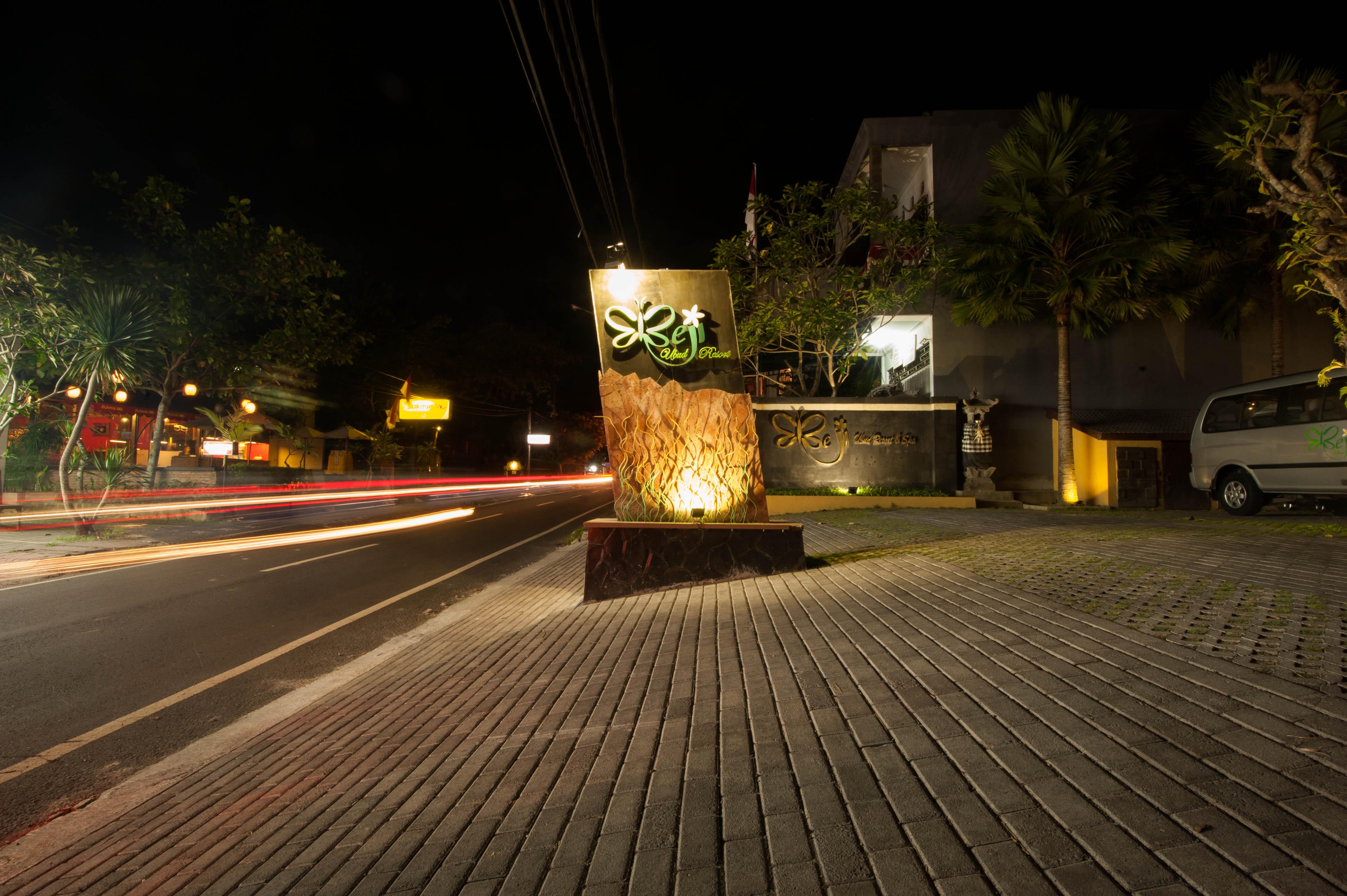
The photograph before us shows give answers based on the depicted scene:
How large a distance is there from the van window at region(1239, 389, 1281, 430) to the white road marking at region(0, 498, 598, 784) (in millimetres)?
13775

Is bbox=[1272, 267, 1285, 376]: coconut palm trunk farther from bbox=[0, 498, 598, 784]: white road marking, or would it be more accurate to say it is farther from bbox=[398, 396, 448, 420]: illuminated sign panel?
bbox=[398, 396, 448, 420]: illuminated sign panel

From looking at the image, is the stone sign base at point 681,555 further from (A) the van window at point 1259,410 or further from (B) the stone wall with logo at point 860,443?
(B) the stone wall with logo at point 860,443

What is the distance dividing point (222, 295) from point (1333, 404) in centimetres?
2674

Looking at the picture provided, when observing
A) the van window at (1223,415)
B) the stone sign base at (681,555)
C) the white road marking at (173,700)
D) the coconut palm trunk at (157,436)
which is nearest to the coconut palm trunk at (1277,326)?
the van window at (1223,415)

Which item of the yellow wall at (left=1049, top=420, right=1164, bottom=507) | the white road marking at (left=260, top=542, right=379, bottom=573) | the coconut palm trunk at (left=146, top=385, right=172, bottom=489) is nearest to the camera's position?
the white road marking at (left=260, top=542, right=379, bottom=573)

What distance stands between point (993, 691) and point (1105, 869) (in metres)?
1.41

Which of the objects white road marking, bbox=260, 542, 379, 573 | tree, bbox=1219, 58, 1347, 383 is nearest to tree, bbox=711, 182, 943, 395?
white road marking, bbox=260, 542, 379, 573

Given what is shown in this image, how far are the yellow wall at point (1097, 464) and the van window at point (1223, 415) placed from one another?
517cm

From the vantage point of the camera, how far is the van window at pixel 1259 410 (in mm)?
11188

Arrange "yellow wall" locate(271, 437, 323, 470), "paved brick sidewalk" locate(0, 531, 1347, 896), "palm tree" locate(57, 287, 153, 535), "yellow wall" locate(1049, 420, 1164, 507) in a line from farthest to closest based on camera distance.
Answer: "yellow wall" locate(271, 437, 323, 470), "yellow wall" locate(1049, 420, 1164, 507), "palm tree" locate(57, 287, 153, 535), "paved brick sidewalk" locate(0, 531, 1347, 896)

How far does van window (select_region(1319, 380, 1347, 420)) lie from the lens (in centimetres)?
1013

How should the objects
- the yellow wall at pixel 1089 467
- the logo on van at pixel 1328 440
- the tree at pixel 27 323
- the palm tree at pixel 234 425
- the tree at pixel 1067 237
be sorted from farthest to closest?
1. the palm tree at pixel 234 425
2. the yellow wall at pixel 1089 467
3. the tree at pixel 1067 237
4. the tree at pixel 27 323
5. the logo on van at pixel 1328 440

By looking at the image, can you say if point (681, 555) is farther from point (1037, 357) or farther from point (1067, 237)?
point (1037, 357)

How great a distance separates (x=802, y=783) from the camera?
261 centimetres
